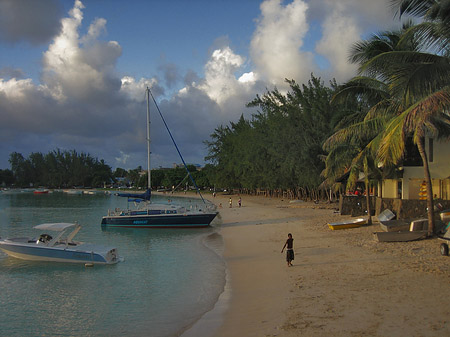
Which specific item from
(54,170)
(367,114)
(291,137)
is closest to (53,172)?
(54,170)

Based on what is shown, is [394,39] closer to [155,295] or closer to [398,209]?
[398,209]

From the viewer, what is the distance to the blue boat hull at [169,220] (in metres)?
28.9

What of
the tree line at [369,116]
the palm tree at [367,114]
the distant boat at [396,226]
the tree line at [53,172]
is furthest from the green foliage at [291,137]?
the tree line at [53,172]

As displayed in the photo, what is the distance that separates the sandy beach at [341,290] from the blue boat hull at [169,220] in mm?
11797

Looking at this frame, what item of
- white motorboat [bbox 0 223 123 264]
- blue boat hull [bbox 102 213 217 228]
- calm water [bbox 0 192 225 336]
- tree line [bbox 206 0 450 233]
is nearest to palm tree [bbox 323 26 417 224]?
tree line [bbox 206 0 450 233]

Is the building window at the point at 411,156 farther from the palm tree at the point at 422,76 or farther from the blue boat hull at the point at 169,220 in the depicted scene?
the blue boat hull at the point at 169,220

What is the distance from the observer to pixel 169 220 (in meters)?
28.9

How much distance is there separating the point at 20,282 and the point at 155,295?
6142 millimetres

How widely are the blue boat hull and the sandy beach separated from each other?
38.7ft

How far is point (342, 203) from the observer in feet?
85.3

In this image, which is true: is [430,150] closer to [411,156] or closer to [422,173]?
[411,156]

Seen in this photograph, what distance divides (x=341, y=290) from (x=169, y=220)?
20467 mm

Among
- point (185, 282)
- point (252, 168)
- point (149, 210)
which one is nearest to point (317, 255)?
point (185, 282)

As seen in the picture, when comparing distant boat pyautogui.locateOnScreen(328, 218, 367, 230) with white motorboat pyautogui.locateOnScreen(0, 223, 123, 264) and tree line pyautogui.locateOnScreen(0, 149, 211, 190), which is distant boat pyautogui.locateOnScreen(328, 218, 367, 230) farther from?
tree line pyautogui.locateOnScreen(0, 149, 211, 190)
